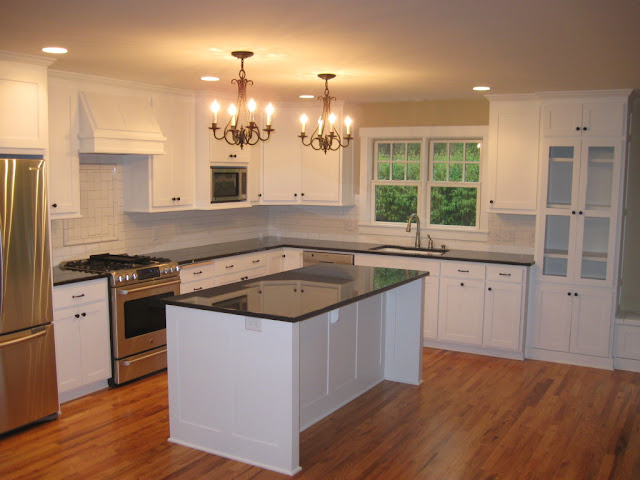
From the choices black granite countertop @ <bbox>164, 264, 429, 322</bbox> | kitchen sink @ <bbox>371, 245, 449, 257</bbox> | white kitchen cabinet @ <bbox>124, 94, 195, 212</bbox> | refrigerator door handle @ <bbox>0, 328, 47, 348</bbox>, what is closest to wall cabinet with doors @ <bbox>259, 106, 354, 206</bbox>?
kitchen sink @ <bbox>371, 245, 449, 257</bbox>

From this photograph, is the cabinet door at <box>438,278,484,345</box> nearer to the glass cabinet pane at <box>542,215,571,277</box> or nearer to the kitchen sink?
the kitchen sink

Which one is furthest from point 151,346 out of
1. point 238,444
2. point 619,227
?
point 619,227

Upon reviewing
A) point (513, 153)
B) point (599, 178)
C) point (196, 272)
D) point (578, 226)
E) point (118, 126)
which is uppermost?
point (118, 126)

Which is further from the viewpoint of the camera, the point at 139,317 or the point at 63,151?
the point at 139,317

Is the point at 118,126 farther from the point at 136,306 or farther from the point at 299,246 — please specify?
the point at 299,246

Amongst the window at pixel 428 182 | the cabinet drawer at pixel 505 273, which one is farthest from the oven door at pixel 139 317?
the cabinet drawer at pixel 505 273

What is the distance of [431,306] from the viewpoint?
6.17m

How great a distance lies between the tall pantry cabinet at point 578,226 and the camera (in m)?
5.50

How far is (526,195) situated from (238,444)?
3636 mm

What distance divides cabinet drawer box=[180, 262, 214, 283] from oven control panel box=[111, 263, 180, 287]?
0.25m

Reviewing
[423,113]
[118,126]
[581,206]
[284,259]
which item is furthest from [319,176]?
[581,206]

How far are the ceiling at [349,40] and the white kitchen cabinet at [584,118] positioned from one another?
0.89 ft

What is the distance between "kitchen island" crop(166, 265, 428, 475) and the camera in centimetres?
355

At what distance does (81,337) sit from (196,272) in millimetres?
1344
